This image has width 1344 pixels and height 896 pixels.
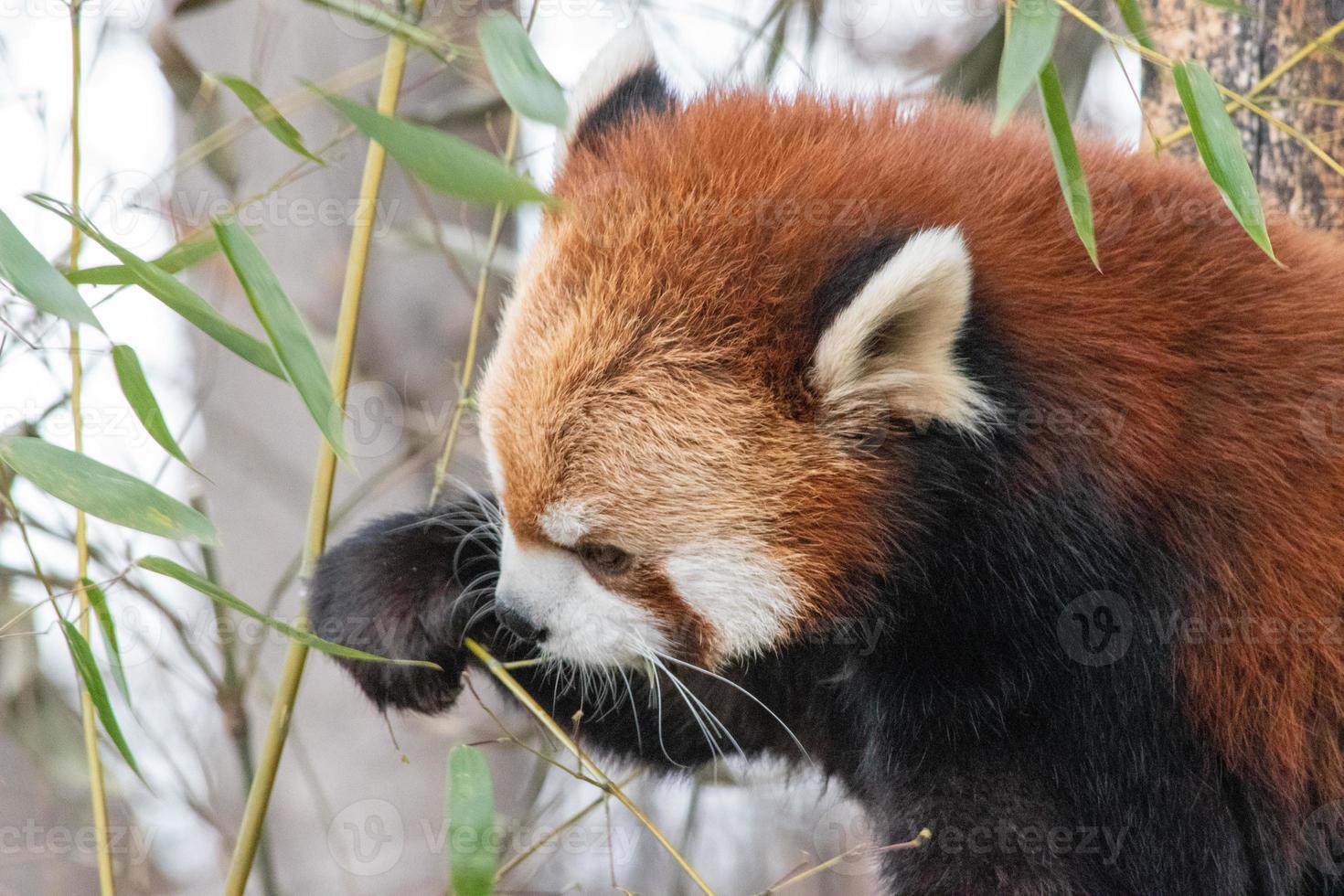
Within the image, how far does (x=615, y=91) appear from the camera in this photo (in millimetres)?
3203

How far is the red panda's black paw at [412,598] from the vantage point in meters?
3.17

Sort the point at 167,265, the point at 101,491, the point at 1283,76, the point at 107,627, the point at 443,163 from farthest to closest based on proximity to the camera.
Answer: the point at 1283,76 → the point at 167,265 → the point at 107,627 → the point at 101,491 → the point at 443,163

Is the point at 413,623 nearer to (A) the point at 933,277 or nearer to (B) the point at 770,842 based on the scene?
(A) the point at 933,277

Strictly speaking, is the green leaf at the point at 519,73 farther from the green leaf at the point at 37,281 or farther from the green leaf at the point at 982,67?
the green leaf at the point at 982,67

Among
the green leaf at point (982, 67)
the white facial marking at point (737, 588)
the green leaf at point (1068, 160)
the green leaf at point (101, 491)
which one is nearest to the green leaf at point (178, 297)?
the green leaf at point (101, 491)

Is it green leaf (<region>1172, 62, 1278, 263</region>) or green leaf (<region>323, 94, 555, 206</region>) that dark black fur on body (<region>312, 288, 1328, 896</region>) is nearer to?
green leaf (<region>1172, 62, 1278, 263</region>)

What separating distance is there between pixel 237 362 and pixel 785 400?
3.41m

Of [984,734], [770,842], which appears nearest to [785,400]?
[984,734]

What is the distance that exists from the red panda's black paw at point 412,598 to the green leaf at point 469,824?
2.53ft

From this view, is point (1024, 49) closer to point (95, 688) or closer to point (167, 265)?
point (167, 265)

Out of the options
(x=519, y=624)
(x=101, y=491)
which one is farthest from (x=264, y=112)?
(x=519, y=624)

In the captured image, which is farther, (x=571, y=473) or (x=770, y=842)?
(x=770, y=842)

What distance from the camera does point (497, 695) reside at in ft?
12.1

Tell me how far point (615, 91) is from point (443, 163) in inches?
55.9
